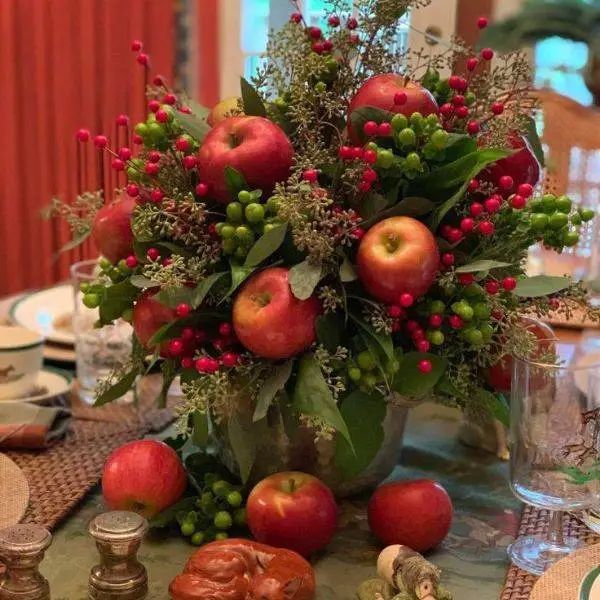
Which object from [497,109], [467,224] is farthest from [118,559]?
[497,109]

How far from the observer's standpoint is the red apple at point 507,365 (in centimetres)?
84

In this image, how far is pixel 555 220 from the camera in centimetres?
80

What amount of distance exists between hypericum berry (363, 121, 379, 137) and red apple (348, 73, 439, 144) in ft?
0.11

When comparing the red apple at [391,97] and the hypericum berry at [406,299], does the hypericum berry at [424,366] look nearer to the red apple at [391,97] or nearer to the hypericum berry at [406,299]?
the hypericum berry at [406,299]

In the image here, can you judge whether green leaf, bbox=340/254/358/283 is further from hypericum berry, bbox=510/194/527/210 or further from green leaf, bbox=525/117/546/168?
green leaf, bbox=525/117/546/168

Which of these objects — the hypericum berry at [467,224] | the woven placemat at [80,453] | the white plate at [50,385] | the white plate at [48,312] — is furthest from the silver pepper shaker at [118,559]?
the white plate at [48,312]

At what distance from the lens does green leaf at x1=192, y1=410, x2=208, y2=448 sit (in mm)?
840

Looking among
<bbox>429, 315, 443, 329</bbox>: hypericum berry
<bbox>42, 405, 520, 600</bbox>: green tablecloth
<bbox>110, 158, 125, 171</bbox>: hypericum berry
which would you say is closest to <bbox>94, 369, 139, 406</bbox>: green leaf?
<bbox>42, 405, 520, 600</bbox>: green tablecloth

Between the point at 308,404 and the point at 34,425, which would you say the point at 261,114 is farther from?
the point at 34,425

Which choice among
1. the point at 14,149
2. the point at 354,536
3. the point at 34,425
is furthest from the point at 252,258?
the point at 14,149

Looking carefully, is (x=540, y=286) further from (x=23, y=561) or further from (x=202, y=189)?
(x=23, y=561)

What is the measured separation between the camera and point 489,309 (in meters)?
0.78

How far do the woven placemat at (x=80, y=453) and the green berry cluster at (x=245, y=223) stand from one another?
1.03 ft

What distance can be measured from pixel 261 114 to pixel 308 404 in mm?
301
